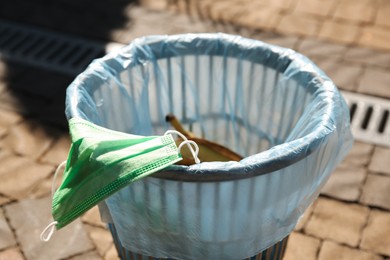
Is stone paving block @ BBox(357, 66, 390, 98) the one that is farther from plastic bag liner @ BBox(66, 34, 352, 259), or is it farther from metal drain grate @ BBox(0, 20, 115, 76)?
metal drain grate @ BBox(0, 20, 115, 76)

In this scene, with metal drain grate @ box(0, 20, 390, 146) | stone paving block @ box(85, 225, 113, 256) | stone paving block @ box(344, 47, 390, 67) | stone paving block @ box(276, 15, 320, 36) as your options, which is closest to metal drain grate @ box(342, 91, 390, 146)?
metal drain grate @ box(0, 20, 390, 146)

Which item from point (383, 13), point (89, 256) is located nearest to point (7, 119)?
point (89, 256)

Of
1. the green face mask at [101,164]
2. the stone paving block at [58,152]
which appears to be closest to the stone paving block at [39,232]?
the stone paving block at [58,152]

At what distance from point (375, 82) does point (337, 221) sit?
46.7 inches

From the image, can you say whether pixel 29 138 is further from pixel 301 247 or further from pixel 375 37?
pixel 375 37

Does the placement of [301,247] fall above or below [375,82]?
below

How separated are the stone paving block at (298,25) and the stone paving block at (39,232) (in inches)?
83.6

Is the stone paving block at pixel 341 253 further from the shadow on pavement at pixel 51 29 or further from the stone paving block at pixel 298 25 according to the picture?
the stone paving block at pixel 298 25

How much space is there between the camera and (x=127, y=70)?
217 cm

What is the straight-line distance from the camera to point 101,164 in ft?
5.25

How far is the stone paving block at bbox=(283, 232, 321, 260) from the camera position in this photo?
7.99 feet

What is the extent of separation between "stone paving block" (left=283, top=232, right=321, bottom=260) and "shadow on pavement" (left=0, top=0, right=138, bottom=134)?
4.81 ft

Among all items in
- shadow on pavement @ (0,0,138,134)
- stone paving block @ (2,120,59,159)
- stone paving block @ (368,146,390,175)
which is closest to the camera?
stone paving block @ (368,146,390,175)

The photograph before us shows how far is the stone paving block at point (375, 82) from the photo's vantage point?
10.9 feet
